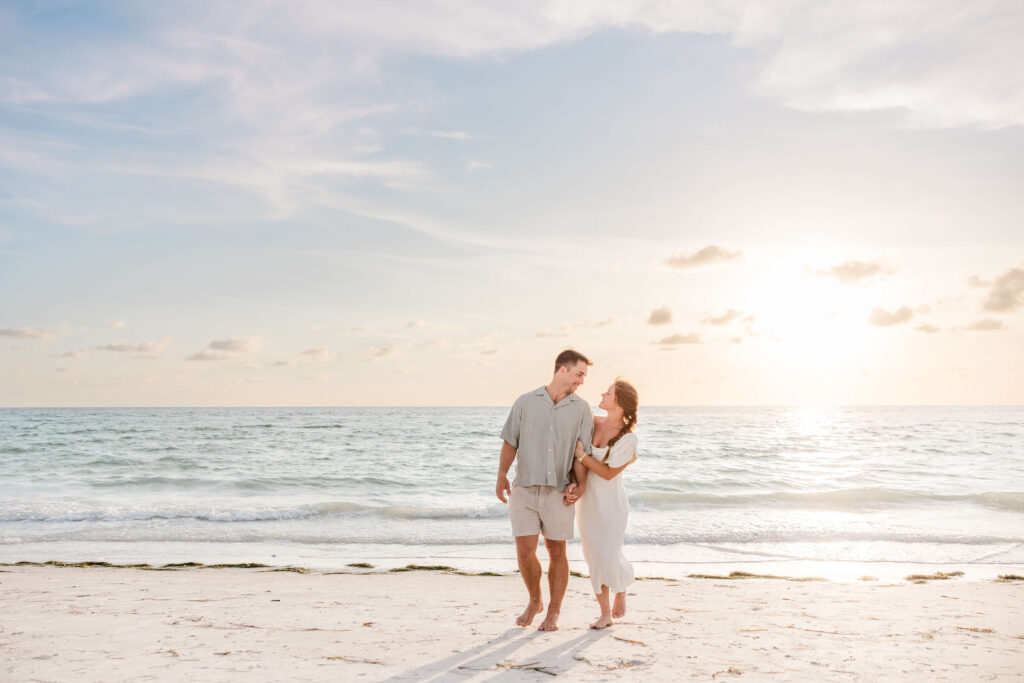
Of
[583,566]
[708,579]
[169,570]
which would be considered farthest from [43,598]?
[708,579]

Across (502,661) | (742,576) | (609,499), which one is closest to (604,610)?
(609,499)

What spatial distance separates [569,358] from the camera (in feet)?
17.6

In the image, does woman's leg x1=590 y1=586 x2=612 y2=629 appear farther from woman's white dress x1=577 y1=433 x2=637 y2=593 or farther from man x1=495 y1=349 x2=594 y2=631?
man x1=495 y1=349 x2=594 y2=631

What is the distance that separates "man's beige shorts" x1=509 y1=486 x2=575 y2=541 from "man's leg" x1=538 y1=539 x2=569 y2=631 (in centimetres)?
9

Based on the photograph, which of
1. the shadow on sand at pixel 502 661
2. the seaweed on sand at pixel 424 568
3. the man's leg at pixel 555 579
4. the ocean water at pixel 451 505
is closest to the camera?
the shadow on sand at pixel 502 661

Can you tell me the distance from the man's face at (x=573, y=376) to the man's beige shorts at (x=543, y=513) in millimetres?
806

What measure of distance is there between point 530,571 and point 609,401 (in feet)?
4.98

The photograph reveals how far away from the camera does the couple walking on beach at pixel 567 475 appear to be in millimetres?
5328

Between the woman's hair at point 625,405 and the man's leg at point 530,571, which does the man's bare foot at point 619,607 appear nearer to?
the man's leg at point 530,571

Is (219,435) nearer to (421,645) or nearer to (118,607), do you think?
(118,607)

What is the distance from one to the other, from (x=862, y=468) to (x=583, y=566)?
15.5m

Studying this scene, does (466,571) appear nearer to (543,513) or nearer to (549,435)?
(543,513)

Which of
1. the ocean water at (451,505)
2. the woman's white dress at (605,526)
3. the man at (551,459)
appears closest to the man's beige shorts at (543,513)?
the man at (551,459)

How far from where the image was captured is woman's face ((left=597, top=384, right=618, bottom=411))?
551cm
